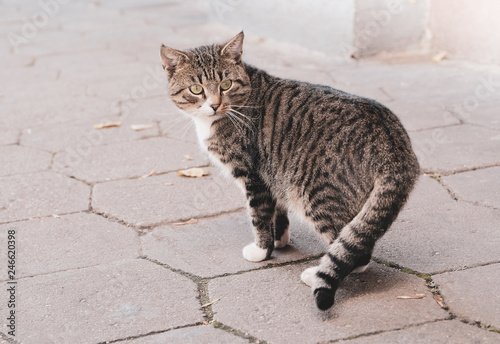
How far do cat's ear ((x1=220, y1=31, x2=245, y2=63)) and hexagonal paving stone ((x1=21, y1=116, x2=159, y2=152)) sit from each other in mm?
1689

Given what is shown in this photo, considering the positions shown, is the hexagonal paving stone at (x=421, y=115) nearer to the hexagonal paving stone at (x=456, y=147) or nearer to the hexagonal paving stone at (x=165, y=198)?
the hexagonal paving stone at (x=456, y=147)

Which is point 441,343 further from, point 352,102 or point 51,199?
point 51,199

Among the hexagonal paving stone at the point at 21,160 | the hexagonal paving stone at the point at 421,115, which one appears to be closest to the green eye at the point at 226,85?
the hexagonal paving stone at the point at 21,160

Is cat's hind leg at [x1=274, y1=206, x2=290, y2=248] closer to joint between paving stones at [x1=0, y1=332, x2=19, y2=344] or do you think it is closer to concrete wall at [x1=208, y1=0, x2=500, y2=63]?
joint between paving stones at [x1=0, y1=332, x2=19, y2=344]

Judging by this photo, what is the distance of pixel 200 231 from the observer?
2.99m

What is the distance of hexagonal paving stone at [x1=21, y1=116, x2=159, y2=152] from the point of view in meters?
4.21

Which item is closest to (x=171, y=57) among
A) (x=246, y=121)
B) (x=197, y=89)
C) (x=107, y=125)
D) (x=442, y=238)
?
(x=197, y=89)

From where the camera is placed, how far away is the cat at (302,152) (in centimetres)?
221

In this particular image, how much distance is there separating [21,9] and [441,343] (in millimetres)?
9196

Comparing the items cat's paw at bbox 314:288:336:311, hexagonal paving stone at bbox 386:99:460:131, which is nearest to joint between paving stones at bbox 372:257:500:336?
cat's paw at bbox 314:288:336:311

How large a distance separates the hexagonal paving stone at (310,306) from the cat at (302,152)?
0.08 m

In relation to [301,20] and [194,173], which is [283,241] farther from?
[301,20]

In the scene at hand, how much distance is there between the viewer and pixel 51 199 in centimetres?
339

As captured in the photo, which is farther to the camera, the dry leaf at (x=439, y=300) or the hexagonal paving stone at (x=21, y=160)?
the hexagonal paving stone at (x=21, y=160)
